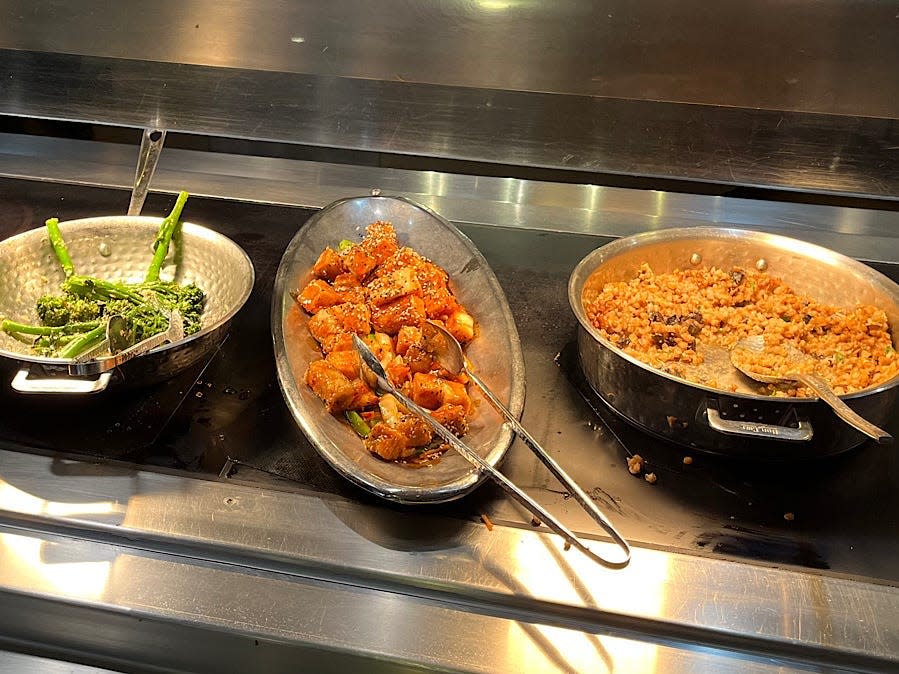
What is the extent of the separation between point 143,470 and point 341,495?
34cm

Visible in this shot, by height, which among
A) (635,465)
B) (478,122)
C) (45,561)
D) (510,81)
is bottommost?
(45,561)

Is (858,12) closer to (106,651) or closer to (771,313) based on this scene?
(771,313)

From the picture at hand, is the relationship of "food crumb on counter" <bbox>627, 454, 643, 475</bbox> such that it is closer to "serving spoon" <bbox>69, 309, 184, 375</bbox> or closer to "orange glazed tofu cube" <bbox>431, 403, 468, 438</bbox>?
"orange glazed tofu cube" <bbox>431, 403, 468, 438</bbox>

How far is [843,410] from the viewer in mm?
1113

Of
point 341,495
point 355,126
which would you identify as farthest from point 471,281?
point 355,126

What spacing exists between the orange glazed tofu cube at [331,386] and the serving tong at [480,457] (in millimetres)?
45

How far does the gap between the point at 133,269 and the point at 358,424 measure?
710 mm

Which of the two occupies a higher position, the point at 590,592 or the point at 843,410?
the point at 843,410

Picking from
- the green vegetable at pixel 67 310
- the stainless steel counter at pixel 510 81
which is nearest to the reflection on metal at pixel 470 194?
the stainless steel counter at pixel 510 81

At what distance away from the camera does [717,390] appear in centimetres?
115

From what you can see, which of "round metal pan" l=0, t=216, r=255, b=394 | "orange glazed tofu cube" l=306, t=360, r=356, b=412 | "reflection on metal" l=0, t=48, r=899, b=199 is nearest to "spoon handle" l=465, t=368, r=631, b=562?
"orange glazed tofu cube" l=306, t=360, r=356, b=412

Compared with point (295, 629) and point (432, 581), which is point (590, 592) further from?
point (295, 629)

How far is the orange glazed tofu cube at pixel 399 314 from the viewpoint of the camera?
55.4 inches

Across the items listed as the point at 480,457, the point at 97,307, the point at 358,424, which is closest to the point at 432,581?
the point at 480,457
